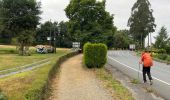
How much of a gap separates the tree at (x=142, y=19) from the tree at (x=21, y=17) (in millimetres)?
38835

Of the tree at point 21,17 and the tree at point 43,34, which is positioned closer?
the tree at point 21,17

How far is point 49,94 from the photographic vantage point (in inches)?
668

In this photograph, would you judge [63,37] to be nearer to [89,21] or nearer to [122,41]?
[122,41]

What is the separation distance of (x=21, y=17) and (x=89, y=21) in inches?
500

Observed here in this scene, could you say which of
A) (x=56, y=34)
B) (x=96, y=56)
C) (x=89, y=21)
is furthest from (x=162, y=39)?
(x=96, y=56)

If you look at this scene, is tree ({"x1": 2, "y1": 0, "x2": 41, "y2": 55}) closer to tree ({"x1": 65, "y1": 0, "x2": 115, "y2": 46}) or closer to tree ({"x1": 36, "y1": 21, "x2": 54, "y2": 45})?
tree ({"x1": 65, "y1": 0, "x2": 115, "y2": 46})

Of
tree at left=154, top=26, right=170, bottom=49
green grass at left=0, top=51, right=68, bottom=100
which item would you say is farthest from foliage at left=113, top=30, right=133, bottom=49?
green grass at left=0, top=51, right=68, bottom=100

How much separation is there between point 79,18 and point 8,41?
1852 inches

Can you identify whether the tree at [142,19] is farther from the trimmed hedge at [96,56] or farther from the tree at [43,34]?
the trimmed hedge at [96,56]

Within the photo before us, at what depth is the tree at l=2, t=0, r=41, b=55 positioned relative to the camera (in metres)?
81.5

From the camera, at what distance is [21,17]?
81938 millimetres

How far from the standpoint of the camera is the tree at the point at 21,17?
81.5 m

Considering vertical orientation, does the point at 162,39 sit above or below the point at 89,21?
below

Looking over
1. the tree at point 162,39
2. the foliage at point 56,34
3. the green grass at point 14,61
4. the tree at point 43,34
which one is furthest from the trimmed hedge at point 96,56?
the tree at point 43,34
